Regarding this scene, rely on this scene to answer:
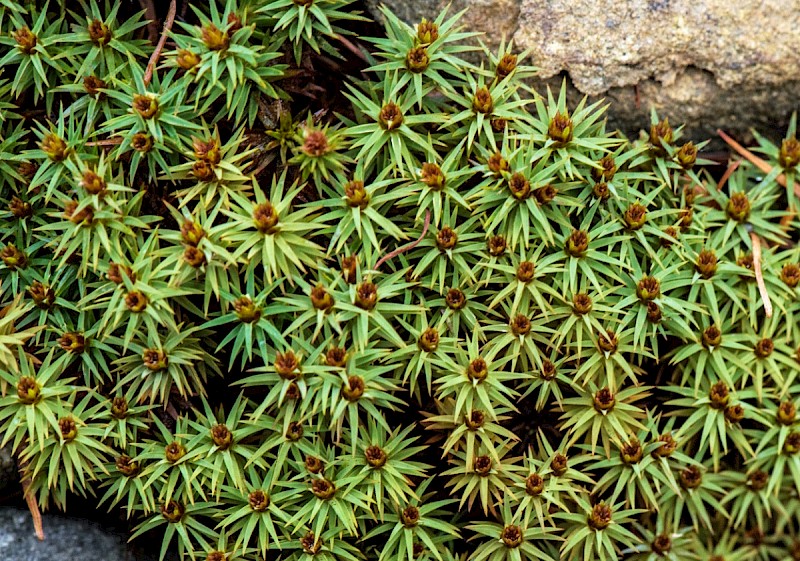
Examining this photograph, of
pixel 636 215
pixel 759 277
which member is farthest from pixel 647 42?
pixel 759 277

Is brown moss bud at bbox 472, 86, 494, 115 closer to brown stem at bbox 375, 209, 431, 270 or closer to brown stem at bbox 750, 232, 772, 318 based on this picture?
brown stem at bbox 375, 209, 431, 270

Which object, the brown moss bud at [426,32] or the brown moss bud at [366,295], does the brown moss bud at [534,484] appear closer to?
the brown moss bud at [366,295]

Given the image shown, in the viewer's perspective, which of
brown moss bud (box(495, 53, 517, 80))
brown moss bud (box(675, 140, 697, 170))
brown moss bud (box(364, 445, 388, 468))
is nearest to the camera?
brown moss bud (box(364, 445, 388, 468))

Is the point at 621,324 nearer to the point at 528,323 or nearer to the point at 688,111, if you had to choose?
the point at 528,323

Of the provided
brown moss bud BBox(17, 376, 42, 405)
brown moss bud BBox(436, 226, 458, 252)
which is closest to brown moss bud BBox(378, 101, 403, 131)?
brown moss bud BBox(436, 226, 458, 252)

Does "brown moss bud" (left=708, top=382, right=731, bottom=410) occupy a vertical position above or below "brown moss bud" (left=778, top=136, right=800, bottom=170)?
below
